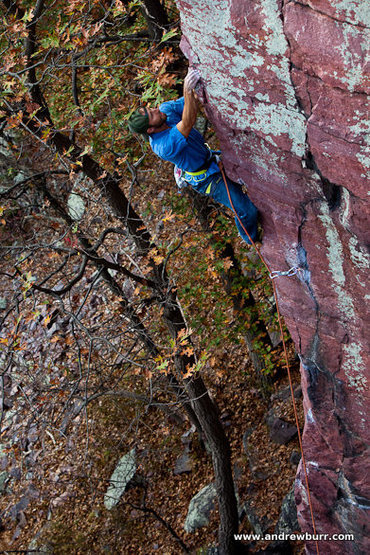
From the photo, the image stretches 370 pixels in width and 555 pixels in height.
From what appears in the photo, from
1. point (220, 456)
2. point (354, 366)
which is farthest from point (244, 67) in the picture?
point (220, 456)

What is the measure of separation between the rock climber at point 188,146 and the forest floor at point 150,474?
3.29m

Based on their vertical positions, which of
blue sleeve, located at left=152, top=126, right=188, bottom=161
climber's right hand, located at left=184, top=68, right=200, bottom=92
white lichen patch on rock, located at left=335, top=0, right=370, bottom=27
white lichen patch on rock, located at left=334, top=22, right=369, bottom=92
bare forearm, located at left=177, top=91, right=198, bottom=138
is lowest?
blue sleeve, located at left=152, top=126, right=188, bottom=161

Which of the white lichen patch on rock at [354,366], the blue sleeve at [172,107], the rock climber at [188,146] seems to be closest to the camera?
the rock climber at [188,146]

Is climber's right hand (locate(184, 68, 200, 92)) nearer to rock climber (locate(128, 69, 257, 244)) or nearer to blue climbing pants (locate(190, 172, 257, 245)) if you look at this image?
rock climber (locate(128, 69, 257, 244))

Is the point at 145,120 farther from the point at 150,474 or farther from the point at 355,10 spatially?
the point at 150,474

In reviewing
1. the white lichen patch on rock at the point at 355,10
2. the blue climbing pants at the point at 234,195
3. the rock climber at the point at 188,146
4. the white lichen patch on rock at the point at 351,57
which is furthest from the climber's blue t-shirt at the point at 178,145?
the white lichen patch on rock at the point at 355,10

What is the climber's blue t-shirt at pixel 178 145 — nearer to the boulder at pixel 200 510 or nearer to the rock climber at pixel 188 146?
the rock climber at pixel 188 146

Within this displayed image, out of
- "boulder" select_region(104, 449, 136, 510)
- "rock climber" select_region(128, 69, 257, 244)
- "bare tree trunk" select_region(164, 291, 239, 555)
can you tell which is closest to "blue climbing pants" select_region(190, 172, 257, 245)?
"rock climber" select_region(128, 69, 257, 244)

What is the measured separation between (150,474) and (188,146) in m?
7.19

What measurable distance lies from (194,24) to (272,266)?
7.50 ft

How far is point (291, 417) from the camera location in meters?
9.30

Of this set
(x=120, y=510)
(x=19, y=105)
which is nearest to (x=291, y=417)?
(x=120, y=510)

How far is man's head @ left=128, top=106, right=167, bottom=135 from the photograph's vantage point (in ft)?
15.5

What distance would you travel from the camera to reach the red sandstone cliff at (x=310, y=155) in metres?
3.67
